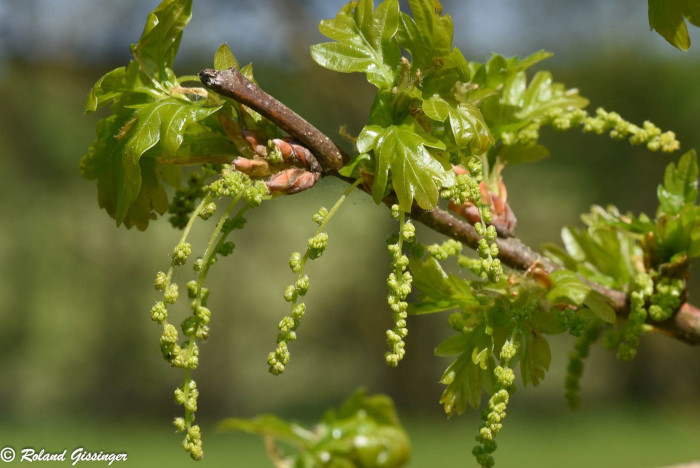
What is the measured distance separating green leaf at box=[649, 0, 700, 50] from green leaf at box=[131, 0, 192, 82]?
311mm

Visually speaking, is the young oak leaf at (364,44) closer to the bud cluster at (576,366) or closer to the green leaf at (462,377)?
the green leaf at (462,377)

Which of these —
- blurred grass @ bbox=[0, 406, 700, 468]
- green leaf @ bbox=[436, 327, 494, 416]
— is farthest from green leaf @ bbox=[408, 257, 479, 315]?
blurred grass @ bbox=[0, 406, 700, 468]

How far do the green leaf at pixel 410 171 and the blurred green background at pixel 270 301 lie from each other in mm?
4112

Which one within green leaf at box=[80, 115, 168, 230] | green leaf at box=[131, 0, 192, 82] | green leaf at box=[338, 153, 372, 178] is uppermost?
green leaf at box=[131, 0, 192, 82]

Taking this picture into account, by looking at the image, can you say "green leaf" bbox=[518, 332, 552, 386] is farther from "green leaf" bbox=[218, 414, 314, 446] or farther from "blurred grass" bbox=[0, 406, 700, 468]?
"blurred grass" bbox=[0, 406, 700, 468]

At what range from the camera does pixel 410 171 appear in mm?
469

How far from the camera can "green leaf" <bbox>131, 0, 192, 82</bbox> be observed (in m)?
0.50

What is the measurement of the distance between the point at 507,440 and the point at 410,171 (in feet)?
15.0

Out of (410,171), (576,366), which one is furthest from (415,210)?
(576,366)

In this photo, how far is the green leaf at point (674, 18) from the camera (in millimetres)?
448

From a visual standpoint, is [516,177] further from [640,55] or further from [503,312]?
[503,312]

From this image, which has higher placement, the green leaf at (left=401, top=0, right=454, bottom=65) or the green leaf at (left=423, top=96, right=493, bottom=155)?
the green leaf at (left=401, top=0, right=454, bottom=65)

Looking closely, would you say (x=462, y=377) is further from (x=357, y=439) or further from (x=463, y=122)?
(x=357, y=439)

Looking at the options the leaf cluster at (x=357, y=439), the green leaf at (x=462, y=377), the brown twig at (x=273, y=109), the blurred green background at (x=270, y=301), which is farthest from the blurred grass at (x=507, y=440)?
the leaf cluster at (x=357, y=439)
